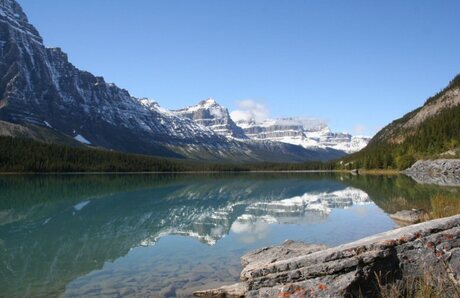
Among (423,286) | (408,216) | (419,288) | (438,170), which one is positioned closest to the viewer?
(423,286)

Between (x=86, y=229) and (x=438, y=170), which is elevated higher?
(x=438, y=170)

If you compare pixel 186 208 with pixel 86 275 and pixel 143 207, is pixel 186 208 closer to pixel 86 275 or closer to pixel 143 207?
pixel 143 207

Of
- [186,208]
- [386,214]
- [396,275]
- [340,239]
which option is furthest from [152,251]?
[186,208]

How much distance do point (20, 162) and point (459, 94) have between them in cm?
19042

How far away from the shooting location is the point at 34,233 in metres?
33.3

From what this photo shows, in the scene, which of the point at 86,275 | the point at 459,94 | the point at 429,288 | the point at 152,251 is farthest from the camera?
the point at 459,94

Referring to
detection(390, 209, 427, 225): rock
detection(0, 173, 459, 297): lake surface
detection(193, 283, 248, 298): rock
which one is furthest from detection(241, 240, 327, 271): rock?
detection(390, 209, 427, 225): rock

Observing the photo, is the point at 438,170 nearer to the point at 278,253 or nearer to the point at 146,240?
the point at 146,240

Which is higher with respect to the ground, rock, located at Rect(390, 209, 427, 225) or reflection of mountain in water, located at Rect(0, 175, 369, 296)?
rock, located at Rect(390, 209, 427, 225)

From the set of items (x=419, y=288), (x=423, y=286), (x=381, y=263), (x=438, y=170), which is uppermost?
(x=438, y=170)

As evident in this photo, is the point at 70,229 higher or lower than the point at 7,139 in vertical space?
lower

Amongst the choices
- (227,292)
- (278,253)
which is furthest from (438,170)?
(227,292)

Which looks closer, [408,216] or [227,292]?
[227,292]

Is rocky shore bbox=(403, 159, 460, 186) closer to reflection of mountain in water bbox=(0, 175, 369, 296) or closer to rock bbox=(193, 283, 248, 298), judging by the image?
reflection of mountain in water bbox=(0, 175, 369, 296)
